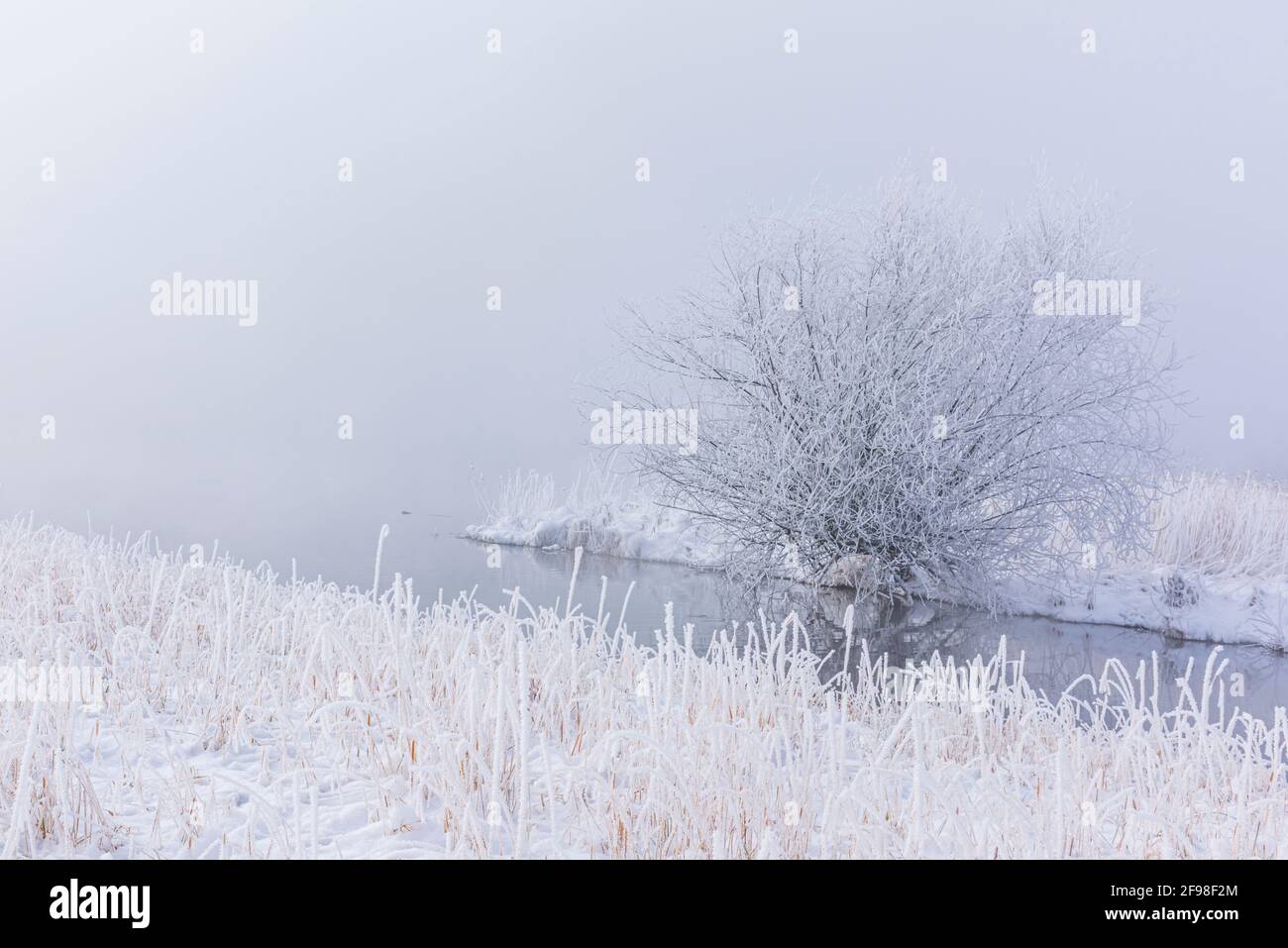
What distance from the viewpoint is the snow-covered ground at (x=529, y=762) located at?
2.43 metres

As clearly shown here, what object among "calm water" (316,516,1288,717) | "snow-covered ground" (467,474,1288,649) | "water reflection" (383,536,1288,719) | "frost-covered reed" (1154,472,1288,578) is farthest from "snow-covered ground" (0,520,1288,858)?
"frost-covered reed" (1154,472,1288,578)

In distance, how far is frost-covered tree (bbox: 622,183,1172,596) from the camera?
9.59 metres

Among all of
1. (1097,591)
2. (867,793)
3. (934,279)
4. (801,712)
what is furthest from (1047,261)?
(867,793)

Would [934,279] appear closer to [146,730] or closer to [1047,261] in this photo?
[1047,261]

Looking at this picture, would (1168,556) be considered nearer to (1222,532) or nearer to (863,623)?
(1222,532)

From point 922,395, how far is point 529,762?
24.0ft

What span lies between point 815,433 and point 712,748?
23.8 feet

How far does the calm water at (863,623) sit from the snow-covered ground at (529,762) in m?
2.59
